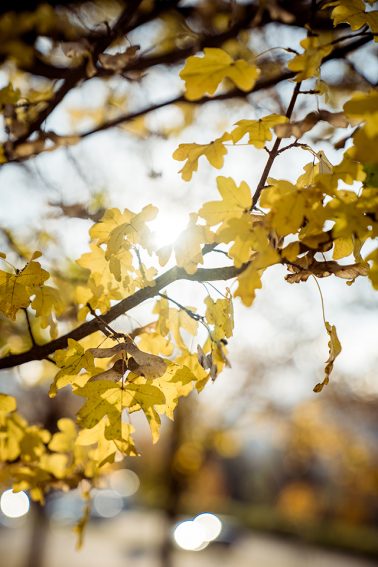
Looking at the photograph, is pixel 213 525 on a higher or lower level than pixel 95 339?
higher

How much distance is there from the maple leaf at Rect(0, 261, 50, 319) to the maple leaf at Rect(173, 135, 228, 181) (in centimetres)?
52

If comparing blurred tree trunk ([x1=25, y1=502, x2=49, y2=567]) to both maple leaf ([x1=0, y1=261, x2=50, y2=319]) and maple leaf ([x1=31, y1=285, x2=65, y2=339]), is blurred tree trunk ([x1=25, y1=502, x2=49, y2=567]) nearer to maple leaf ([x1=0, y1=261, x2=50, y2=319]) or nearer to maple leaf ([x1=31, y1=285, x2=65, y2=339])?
maple leaf ([x1=31, y1=285, x2=65, y2=339])

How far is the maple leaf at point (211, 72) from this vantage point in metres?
1.07

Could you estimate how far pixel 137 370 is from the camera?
1173mm

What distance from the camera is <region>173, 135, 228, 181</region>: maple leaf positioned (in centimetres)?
123

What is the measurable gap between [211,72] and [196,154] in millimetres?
217

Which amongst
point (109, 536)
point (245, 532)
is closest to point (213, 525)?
point (245, 532)

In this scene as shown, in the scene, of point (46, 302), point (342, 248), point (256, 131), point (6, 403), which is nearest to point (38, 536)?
point (6, 403)

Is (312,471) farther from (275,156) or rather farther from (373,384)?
(275,156)

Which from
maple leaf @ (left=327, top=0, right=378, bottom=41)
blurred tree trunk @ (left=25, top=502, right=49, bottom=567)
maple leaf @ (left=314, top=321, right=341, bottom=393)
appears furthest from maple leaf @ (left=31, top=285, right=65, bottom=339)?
blurred tree trunk @ (left=25, top=502, right=49, bottom=567)

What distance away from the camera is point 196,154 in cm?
125

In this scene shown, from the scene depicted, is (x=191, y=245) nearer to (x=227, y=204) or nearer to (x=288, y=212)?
(x=227, y=204)

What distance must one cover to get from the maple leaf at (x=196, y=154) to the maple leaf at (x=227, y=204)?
117mm

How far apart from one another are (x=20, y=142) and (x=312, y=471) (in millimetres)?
29748
